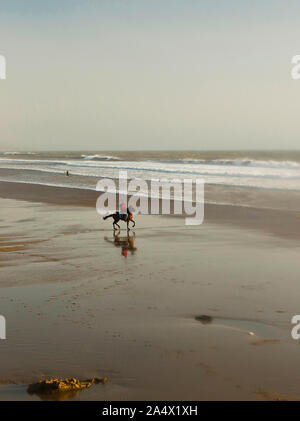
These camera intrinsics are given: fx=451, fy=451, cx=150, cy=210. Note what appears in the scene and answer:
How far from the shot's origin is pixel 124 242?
12656 millimetres

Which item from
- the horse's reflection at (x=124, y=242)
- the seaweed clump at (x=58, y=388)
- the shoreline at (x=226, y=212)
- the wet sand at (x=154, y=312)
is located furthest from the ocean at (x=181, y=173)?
the seaweed clump at (x=58, y=388)

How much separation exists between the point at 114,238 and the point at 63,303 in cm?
578

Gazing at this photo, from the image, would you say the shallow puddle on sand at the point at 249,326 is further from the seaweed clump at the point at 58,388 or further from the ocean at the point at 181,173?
the ocean at the point at 181,173

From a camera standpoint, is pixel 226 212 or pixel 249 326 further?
pixel 226 212

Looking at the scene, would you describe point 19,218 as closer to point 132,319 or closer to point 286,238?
point 286,238

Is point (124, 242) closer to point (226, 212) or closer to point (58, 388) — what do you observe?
point (226, 212)

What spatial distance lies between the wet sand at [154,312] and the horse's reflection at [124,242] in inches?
3.3

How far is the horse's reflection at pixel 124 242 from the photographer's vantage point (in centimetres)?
1162

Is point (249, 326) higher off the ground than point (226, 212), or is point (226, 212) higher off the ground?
point (226, 212)

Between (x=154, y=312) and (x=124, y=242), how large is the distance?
5.63m

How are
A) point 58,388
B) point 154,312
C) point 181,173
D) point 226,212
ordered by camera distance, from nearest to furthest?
point 58,388, point 154,312, point 226,212, point 181,173

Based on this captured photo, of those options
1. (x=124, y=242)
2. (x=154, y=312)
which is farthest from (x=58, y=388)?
(x=124, y=242)

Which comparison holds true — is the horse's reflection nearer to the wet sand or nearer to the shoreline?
the wet sand
